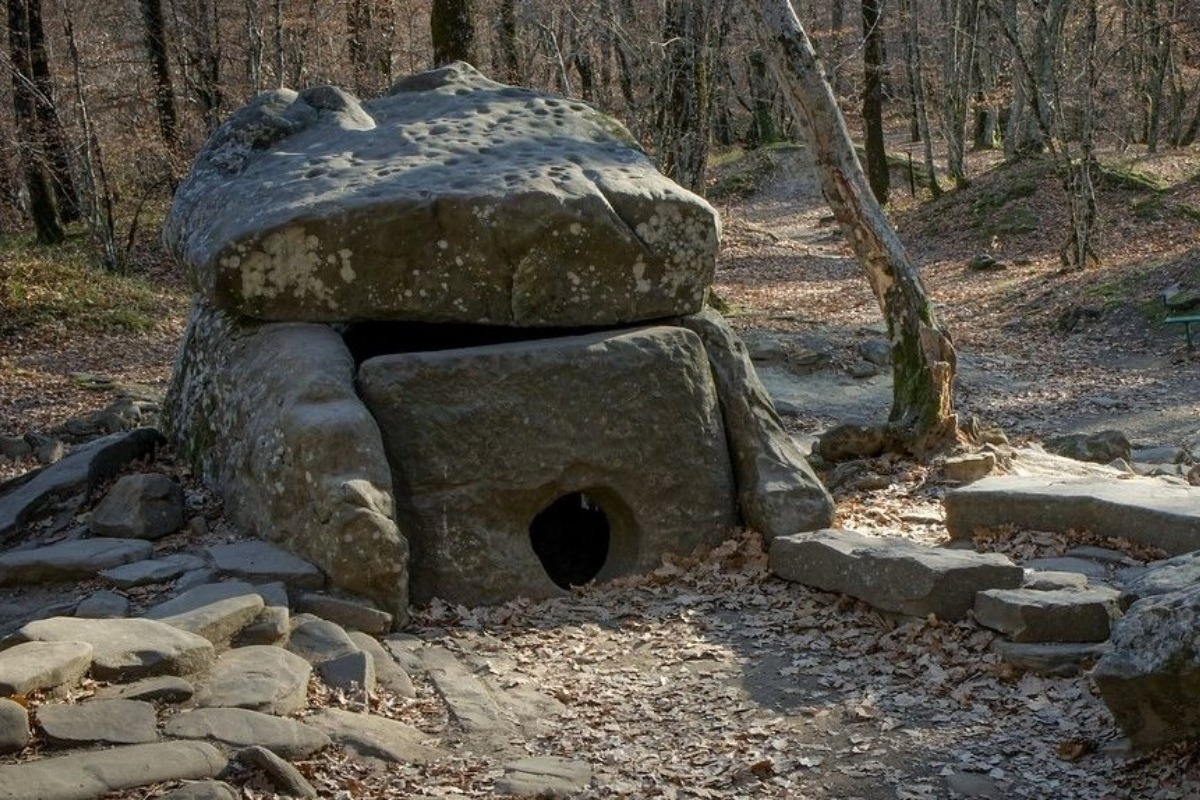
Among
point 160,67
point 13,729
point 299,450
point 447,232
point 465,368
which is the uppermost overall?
point 160,67

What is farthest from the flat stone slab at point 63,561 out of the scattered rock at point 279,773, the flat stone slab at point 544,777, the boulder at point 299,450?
the flat stone slab at point 544,777

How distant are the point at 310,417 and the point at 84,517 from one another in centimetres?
172

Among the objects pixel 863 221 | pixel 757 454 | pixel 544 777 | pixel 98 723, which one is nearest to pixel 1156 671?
pixel 544 777

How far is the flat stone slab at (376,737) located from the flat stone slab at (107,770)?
55cm

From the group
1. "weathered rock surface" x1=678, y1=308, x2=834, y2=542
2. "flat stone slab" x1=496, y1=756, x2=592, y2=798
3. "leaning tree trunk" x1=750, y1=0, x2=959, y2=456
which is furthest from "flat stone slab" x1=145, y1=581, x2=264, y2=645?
"leaning tree trunk" x1=750, y1=0, x2=959, y2=456

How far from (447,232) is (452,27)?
751 cm

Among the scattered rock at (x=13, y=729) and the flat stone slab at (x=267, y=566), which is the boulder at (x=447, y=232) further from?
the scattered rock at (x=13, y=729)

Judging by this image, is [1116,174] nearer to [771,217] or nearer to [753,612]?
[771,217]

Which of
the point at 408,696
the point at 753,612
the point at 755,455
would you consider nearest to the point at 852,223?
the point at 755,455

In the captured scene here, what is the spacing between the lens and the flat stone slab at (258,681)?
16.7 feet

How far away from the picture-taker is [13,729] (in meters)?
4.50

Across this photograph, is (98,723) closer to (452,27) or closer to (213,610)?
(213,610)

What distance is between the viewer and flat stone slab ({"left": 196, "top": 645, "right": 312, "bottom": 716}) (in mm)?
5090

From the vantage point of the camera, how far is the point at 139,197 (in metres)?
23.1
